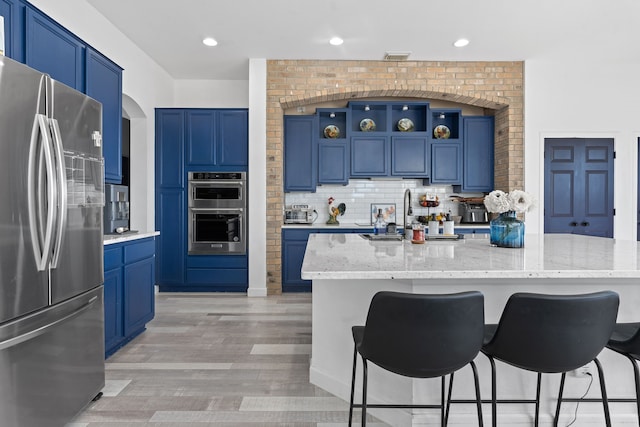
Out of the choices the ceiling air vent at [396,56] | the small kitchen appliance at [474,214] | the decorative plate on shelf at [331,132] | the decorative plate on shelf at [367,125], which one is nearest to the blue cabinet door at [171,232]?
the decorative plate on shelf at [331,132]

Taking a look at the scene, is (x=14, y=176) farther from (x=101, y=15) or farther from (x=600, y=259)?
(x=101, y=15)

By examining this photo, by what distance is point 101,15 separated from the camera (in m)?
3.86

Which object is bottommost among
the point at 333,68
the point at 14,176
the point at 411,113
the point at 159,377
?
the point at 159,377

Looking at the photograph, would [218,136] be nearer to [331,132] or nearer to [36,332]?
[331,132]

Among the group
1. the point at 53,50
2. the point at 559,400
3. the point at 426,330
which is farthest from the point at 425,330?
the point at 53,50

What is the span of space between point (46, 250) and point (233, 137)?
356 centimetres

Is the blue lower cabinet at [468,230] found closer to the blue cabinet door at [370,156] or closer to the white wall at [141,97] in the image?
the blue cabinet door at [370,156]

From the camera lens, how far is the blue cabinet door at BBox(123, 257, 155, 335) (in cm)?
321

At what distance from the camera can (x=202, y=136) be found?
16.8 feet

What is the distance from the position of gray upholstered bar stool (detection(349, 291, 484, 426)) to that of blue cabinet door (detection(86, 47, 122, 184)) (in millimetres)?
2854

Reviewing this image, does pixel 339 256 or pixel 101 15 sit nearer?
pixel 339 256

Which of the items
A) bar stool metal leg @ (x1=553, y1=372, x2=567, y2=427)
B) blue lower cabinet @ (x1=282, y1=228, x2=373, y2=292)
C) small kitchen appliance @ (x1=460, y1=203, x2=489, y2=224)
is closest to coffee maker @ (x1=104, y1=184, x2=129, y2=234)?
blue lower cabinet @ (x1=282, y1=228, x2=373, y2=292)

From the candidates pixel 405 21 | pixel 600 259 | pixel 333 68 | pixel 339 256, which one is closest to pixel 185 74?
pixel 333 68

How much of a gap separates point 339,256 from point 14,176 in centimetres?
148
